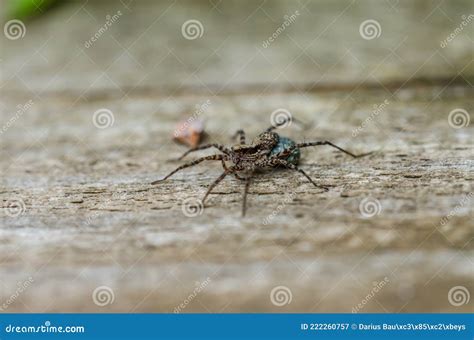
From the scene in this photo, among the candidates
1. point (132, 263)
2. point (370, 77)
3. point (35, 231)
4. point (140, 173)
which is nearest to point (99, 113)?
point (140, 173)

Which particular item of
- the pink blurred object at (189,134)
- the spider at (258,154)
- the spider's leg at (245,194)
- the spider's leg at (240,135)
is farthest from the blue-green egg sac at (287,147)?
the pink blurred object at (189,134)

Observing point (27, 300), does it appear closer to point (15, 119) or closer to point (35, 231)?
point (35, 231)

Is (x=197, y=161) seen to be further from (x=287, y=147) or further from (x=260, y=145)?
(x=287, y=147)

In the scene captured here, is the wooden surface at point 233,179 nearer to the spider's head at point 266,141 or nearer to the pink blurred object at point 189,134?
the pink blurred object at point 189,134

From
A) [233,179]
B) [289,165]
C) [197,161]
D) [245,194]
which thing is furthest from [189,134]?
[245,194]

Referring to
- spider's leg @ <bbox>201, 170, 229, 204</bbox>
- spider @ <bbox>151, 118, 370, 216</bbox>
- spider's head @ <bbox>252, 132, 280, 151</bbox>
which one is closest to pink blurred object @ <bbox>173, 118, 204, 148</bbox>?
spider @ <bbox>151, 118, 370, 216</bbox>

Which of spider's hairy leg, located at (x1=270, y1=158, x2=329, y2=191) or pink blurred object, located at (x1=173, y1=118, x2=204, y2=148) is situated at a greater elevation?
spider's hairy leg, located at (x1=270, y1=158, x2=329, y2=191)

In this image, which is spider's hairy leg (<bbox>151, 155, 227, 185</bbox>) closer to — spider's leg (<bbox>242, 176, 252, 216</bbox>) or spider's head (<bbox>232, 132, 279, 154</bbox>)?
spider's head (<bbox>232, 132, 279, 154</bbox>)

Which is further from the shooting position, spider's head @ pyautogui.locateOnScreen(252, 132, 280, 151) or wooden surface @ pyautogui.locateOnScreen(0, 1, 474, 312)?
spider's head @ pyautogui.locateOnScreen(252, 132, 280, 151)
